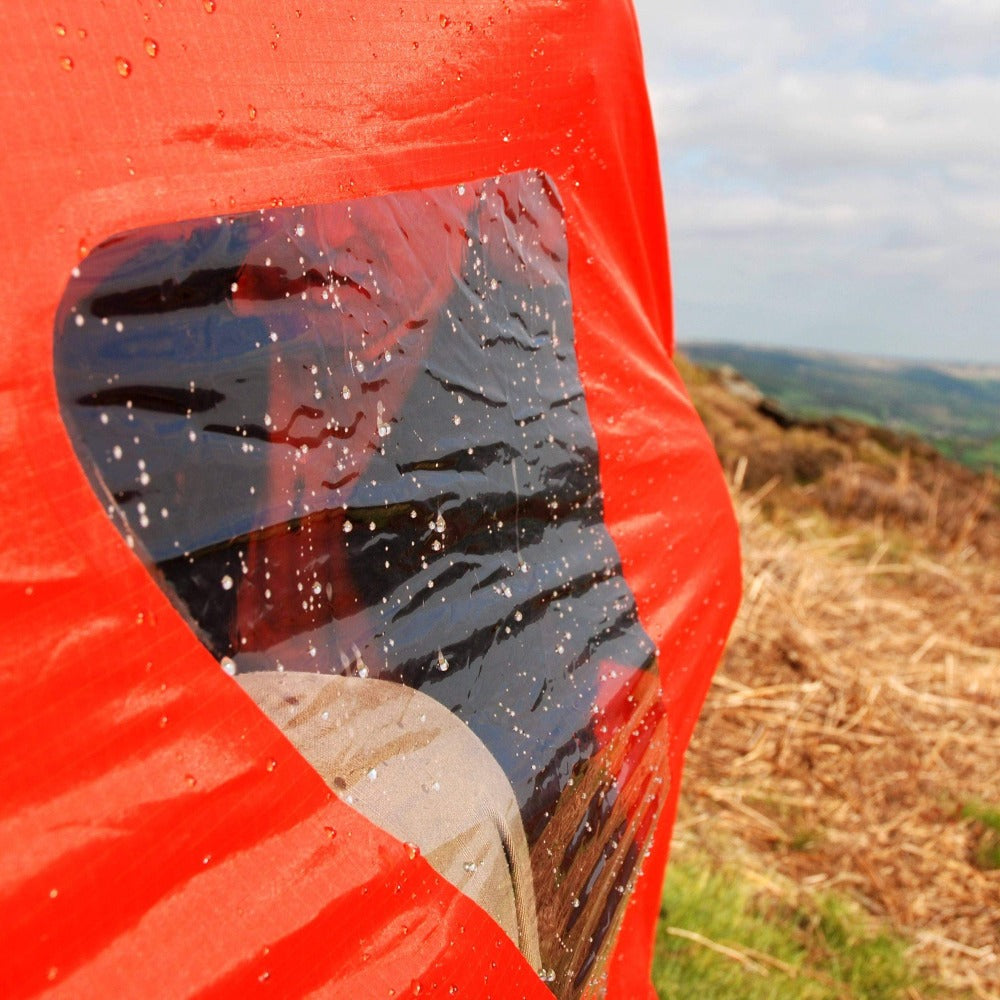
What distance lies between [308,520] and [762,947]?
6.99ft

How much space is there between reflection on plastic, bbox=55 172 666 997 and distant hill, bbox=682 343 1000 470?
29.5 metres

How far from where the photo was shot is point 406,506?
103cm

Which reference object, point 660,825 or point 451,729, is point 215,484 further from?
point 660,825

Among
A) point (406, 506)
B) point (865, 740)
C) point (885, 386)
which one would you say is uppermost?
point (406, 506)

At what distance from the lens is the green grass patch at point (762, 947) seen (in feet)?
7.68

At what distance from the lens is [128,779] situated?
0.75 m

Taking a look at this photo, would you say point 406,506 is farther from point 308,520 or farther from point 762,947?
point 762,947

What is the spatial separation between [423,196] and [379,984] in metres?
0.82

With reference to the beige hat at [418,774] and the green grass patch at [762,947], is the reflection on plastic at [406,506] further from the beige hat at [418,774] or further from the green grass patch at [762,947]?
the green grass patch at [762,947]

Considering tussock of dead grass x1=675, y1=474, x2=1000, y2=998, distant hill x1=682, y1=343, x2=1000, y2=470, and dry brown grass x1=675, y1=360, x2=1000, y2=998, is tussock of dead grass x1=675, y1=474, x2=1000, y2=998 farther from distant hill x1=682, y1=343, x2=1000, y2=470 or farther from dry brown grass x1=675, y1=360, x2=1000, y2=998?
distant hill x1=682, y1=343, x2=1000, y2=470

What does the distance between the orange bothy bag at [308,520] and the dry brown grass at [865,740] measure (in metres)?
1.95

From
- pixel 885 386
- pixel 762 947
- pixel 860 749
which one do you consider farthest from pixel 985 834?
pixel 885 386

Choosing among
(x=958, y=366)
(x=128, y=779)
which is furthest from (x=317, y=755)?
(x=958, y=366)

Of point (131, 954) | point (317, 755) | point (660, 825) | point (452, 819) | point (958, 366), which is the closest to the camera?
point (131, 954)
